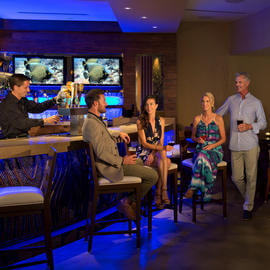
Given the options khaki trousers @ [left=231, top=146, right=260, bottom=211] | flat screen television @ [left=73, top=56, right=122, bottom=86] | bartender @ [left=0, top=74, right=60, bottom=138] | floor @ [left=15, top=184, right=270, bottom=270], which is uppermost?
flat screen television @ [left=73, top=56, right=122, bottom=86]

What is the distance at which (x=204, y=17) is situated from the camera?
7578 mm

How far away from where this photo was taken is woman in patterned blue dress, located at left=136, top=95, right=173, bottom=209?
12.9 ft

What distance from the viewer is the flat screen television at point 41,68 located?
7484 mm

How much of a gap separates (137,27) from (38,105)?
11.5ft

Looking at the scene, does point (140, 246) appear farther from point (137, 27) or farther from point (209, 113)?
point (137, 27)

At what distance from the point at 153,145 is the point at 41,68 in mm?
4375

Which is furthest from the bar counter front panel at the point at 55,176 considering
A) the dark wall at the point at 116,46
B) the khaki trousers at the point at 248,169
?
the dark wall at the point at 116,46

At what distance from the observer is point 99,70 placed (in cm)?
765

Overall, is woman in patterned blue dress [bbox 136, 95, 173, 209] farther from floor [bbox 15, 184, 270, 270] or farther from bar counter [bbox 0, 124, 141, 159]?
bar counter [bbox 0, 124, 141, 159]

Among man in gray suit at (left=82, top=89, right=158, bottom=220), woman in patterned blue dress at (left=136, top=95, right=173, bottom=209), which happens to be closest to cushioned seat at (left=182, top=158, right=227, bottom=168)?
woman in patterned blue dress at (left=136, top=95, right=173, bottom=209)

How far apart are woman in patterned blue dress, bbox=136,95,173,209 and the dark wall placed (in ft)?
12.2

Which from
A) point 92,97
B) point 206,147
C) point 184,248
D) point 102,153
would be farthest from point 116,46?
point 184,248

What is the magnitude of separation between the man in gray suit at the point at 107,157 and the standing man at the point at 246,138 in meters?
1.28

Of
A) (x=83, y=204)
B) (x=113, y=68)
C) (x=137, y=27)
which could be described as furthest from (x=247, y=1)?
(x=83, y=204)
